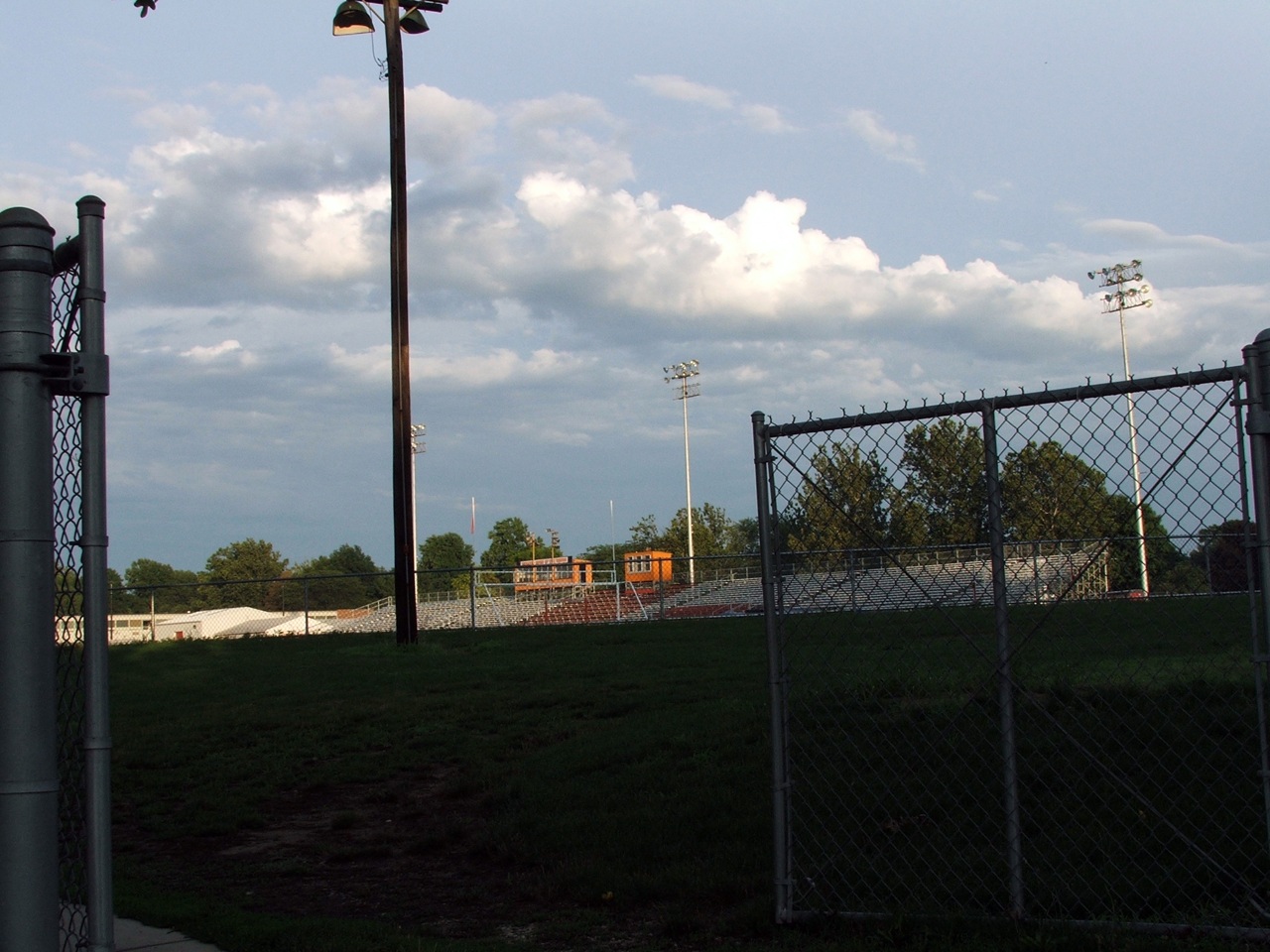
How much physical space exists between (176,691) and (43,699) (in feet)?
37.2

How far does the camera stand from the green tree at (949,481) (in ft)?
Result: 16.0

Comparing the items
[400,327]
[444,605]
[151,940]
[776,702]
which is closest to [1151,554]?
[776,702]

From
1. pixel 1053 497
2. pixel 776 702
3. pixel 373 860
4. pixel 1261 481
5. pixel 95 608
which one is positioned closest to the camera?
pixel 95 608

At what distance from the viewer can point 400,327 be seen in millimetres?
18656

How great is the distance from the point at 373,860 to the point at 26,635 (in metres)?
4.24

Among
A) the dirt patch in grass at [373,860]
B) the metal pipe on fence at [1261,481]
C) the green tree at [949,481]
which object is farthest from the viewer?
the dirt patch in grass at [373,860]

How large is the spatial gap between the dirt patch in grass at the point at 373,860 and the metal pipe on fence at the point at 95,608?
2.37m

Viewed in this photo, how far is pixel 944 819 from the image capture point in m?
6.08

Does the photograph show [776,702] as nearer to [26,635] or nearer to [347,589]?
[26,635]

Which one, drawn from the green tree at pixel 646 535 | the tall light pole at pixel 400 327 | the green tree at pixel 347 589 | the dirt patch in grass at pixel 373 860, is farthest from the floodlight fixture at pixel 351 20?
the green tree at pixel 646 535

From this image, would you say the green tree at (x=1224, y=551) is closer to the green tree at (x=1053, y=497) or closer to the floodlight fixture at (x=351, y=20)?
the green tree at (x=1053, y=497)

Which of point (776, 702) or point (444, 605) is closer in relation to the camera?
point (776, 702)

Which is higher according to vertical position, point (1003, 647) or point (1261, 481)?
point (1261, 481)

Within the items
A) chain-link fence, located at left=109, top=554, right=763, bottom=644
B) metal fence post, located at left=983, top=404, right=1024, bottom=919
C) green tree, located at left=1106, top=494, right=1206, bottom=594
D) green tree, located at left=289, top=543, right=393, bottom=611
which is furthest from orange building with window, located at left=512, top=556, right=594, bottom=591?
green tree, located at left=1106, top=494, right=1206, bottom=594
